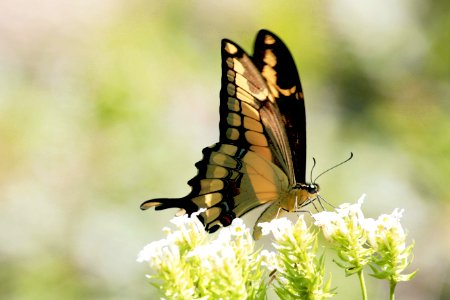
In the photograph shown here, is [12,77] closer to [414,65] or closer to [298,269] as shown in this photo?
[414,65]

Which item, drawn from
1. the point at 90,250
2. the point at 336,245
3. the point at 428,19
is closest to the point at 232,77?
the point at 336,245

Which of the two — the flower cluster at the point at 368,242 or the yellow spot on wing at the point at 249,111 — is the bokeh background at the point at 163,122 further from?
the flower cluster at the point at 368,242

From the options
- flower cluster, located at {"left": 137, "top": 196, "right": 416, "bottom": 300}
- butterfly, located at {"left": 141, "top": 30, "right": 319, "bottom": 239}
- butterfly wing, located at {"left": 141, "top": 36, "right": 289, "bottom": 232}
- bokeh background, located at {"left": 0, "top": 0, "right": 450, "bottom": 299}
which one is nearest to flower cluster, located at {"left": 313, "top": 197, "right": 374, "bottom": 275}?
flower cluster, located at {"left": 137, "top": 196, "right": 416, "bottom": 300}

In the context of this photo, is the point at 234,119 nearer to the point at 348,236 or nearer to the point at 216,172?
the point at 216,172

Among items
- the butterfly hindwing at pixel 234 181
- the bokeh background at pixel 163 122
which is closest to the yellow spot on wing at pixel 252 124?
the butterfly hindwing at pixel 234 181

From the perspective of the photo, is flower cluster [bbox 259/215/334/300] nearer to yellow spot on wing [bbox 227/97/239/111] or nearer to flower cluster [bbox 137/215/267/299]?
flower cluster [bbox 137/215/267/299]

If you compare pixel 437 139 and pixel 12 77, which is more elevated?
pixel 12 77

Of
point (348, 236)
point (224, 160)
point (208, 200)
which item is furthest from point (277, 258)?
point (224, 160)
